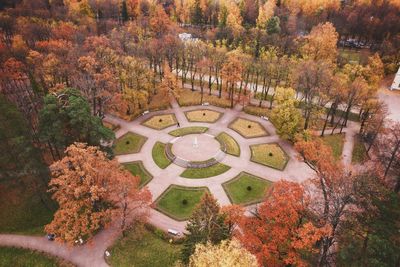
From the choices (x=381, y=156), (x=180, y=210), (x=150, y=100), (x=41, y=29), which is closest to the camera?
(x=180, y=210)

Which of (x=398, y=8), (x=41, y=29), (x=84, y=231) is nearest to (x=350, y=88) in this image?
(x=84, y=231)

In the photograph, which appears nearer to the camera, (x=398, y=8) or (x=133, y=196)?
(x=133, y=196)

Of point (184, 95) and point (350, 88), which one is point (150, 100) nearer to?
point (184, 95)

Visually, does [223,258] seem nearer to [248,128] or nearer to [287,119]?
[287,119]

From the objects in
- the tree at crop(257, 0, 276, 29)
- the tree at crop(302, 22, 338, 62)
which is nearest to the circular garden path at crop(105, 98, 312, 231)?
the tree at crop(302, 22, 338, 62)

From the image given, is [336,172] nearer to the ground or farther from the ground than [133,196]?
farther from the ground

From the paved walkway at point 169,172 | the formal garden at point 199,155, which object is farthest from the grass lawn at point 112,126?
the formal garden at point 199,155

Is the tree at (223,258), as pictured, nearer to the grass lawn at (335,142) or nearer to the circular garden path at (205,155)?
the circular garden path at (205,155)
